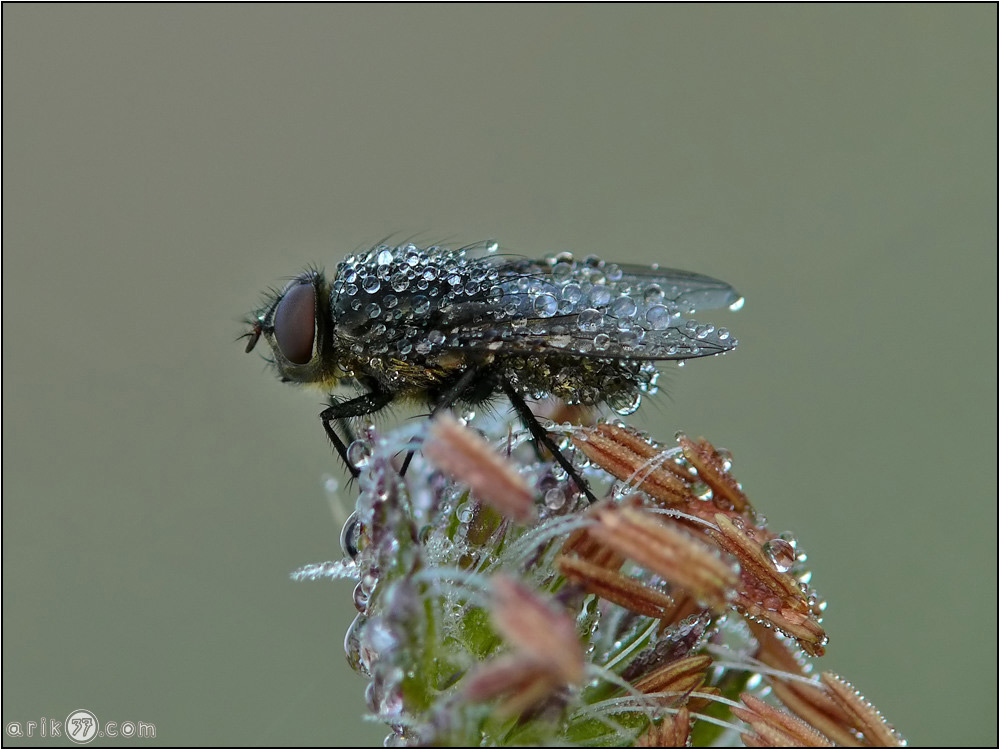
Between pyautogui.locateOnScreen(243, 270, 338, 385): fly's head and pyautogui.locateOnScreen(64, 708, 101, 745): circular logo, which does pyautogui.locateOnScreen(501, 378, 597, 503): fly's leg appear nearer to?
pyautogui.locateOnScreen(243, 270, 338, 385): fly's head

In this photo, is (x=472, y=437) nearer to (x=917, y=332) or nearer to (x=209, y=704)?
(x=209, y=704)

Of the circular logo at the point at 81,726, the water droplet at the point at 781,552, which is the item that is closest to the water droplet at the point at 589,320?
the water droplet at the point at 781,552

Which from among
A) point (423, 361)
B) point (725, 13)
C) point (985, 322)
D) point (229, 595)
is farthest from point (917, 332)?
point (229, 595)

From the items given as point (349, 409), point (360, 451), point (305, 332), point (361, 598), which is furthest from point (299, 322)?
point (361, 598)

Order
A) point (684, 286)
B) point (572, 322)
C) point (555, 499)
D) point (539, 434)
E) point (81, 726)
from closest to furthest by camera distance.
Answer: point (555, 499)
point (539, 434)
point (572, 322)
point (81, 726)
point (684, 286)

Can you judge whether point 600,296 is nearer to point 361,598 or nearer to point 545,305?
point 545,305

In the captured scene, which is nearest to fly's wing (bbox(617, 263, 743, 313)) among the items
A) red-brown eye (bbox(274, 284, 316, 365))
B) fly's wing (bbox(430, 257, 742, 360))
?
fly's wing (bbox(430, 257, 742, 360))

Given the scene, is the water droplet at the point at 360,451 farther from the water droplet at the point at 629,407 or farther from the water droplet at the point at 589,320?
the water droplet at the point at 629,407
